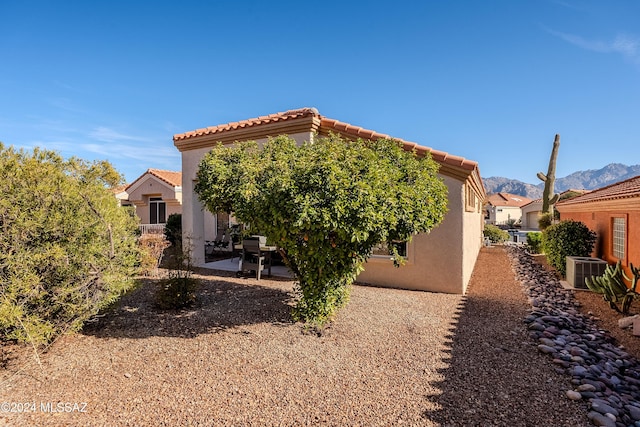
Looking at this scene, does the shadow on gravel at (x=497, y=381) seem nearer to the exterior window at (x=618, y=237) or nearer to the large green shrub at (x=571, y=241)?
the exterior window at (x=618, y=237)

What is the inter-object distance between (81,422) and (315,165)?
164 inches

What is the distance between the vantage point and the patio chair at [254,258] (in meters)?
10.1

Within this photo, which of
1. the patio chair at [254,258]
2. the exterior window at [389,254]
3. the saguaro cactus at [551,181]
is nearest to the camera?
the exterior window at [389,254]

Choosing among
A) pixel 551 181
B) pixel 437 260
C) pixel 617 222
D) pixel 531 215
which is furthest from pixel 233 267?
pixel 531 215

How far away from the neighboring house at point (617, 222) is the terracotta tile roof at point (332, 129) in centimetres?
429

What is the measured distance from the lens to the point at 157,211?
23.9 m

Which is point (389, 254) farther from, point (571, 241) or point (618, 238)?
point (618, 238)

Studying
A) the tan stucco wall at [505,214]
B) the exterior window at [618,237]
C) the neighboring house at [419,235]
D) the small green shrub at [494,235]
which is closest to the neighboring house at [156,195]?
the neighboring house at [419,235]

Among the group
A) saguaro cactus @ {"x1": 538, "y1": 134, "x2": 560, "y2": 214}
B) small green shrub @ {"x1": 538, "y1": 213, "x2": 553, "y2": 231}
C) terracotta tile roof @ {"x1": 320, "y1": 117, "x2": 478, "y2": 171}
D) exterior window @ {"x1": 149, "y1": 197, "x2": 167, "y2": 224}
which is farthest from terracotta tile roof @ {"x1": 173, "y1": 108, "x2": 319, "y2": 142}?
saguaro cactus @ {"x1": 538, "y1": 134, "x2": 560, "y2": 214}

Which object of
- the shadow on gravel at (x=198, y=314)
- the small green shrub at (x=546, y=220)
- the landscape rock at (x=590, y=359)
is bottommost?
the landscape rock at (x=590, y=359)

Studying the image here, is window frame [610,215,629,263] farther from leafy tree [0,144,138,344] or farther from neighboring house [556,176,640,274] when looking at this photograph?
leafy tree [0,144,138,344]

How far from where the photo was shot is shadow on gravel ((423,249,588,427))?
3.41 meters

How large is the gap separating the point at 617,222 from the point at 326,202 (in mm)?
11276

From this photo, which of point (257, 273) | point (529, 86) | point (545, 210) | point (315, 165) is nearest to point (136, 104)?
point (257, 273)
